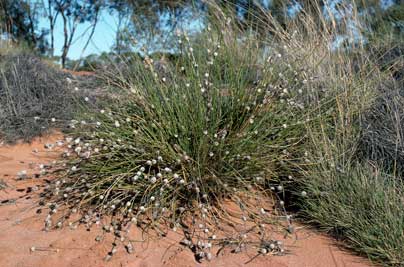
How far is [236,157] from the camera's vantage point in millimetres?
2969

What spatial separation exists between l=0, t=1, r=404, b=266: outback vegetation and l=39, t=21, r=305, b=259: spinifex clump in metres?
0.01

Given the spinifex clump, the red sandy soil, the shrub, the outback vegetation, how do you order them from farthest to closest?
the shrub < the spinifex clump < the outback vegetation < the red sandy soil

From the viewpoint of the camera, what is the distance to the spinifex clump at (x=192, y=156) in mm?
2818

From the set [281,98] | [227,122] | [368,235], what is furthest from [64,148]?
[368,235]

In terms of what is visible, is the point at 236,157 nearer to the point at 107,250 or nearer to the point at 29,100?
the point at 107,250

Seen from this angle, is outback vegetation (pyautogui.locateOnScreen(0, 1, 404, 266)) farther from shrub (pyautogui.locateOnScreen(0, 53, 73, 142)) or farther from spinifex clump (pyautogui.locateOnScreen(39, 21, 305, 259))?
shrub (pyautogui.locateOnScreen(0, 53, 73, 142))

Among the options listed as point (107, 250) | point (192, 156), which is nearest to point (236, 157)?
point (192, 156)

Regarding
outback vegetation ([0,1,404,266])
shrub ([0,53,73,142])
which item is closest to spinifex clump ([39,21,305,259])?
outback vegetation ([0,1,404,266])

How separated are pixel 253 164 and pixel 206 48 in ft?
3.60

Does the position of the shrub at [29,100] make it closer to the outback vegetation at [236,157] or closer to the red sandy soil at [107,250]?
the outback vegetation at [236,157]

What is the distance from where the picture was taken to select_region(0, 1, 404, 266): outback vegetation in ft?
8.91

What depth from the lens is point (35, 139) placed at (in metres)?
4.57

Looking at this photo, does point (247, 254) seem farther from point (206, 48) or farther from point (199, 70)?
point (206, 48)

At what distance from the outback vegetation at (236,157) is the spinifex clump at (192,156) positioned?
1 centimetres
